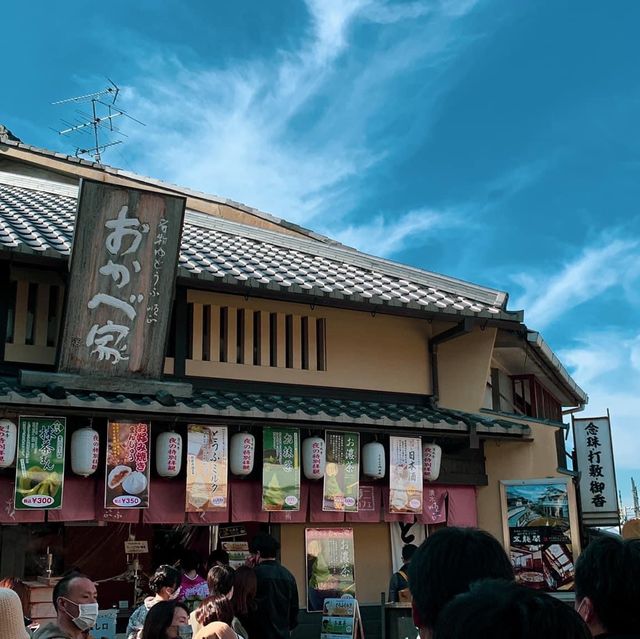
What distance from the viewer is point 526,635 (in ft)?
6.45

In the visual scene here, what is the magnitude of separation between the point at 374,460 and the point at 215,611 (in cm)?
551

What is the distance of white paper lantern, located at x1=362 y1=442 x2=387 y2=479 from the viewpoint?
11414 mm

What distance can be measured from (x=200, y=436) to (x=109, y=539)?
9.37 feet

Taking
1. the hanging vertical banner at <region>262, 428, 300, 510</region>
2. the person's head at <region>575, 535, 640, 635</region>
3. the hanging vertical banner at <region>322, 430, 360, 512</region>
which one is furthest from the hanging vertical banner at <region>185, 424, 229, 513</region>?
the person's head at <region>575, 535, 640, 635</region>

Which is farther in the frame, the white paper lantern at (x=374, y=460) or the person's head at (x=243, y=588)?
the white paper lantern at (x=374, y=460)

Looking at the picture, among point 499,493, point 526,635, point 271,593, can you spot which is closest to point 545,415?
point 499,493

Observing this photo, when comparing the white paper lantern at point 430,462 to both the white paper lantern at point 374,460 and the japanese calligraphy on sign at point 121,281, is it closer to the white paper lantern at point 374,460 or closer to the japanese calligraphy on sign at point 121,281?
the white paper lantern at point 374,460

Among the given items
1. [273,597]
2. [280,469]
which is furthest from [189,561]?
→ [273,597]

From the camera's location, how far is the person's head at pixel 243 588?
23.7 feet

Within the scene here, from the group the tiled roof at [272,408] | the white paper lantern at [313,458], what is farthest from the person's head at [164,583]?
the white paper lantern at [313,458]

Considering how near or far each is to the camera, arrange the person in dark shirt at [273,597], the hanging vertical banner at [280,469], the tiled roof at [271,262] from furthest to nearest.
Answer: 1. the tiled roof at [271,262]
2. the hanging vertical banner at [280,469]
3. the person in dark shirt at [273,597]

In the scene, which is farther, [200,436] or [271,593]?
[200,436]

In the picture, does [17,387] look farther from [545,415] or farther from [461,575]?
[545,415]

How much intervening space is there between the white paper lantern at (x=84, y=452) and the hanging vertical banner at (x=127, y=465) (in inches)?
7.7
